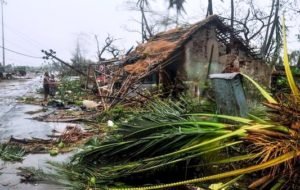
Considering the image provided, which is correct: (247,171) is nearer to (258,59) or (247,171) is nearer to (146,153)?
(146,153)

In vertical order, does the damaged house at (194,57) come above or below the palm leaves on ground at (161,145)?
above

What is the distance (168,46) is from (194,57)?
3.66 ft

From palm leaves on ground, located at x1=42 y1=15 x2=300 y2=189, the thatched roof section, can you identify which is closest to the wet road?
palm leaves on ground, located at x1=42 y1=15 x2=300 y2=189

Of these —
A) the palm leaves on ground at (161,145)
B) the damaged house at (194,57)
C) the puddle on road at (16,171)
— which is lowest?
the puddle on road at (16,171)

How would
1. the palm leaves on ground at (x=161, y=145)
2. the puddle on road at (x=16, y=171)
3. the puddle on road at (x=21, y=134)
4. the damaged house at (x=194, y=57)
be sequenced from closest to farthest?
the palm leaves on ground at (x=161, y=145), the puddle on road at (x=16, y=171), the puddle on road at (x=21, y=134), the damaged house at (x=194, y=57)

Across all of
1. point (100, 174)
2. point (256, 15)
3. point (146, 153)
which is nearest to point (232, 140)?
point (146, 153)

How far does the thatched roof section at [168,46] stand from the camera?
45.4ft

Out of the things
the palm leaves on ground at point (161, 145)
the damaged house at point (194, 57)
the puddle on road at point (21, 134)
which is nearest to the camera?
the palm leaves on ground at point (161, 145)

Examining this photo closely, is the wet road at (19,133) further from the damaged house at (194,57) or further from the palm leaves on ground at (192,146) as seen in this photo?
the damaged house at (194,57)

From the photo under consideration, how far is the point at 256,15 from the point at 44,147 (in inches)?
974

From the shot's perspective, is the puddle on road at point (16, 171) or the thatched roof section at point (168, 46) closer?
the puddle on road at point (16, 171)

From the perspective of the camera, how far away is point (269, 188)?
3.70m

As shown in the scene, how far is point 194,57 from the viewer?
14.5 meters

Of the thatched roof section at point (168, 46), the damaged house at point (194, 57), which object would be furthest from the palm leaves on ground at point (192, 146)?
the thatched roof section at point (168, 46)
